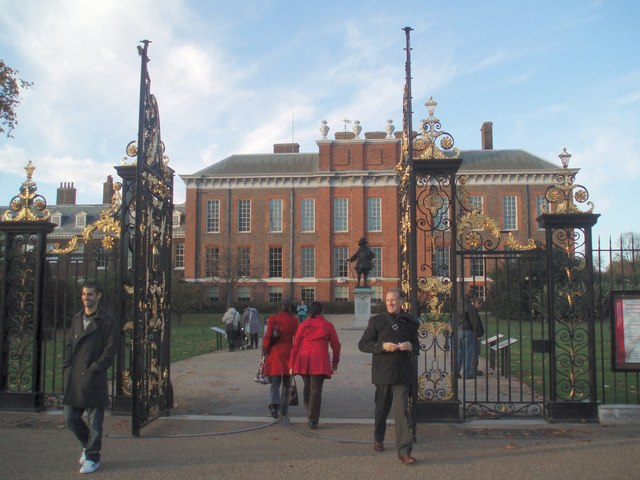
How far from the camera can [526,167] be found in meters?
43.5

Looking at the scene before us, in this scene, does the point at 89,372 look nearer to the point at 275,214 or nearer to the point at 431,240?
the point at 431,240

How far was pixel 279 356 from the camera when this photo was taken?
24.7 feet

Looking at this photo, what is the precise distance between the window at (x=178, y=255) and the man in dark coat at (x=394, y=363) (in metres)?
42.5

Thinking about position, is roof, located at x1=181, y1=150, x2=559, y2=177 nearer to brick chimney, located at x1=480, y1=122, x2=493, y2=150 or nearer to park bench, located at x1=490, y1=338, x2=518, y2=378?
brick chimney, located at x1=480, y1=122, x2=493, y2=150

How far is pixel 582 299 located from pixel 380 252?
36400 mm

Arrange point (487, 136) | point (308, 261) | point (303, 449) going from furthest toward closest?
point (487, 136) → point (308, 261) → point (303, 449)

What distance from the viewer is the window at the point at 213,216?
149 feet

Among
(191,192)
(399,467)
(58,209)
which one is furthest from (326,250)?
(399,467)

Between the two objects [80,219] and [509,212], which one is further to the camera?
[80,219]

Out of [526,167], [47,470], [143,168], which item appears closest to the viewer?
[47,470]

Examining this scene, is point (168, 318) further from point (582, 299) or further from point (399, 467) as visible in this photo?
point (582, 299)

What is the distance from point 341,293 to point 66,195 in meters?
28.9

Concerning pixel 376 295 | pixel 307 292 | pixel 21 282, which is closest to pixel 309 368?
pixel 21 282

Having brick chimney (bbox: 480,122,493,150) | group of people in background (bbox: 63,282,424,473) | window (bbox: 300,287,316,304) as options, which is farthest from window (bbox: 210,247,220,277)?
group of people in background (bbox: 63,282,424,473)
